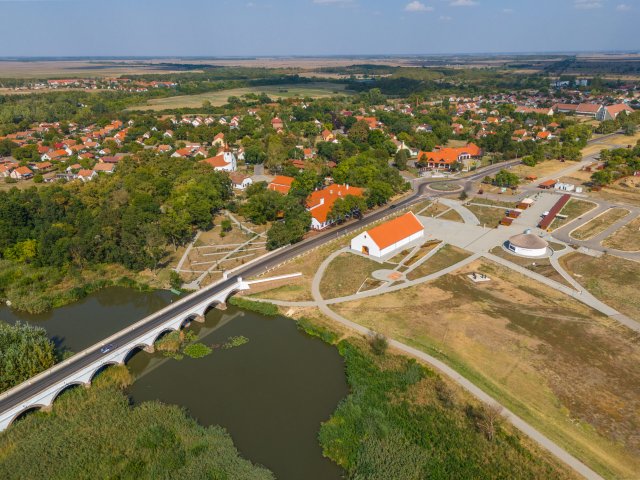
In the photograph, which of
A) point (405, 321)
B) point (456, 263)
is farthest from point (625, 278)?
point (405, 321)

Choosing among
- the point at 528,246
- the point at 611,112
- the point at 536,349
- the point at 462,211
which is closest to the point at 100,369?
the point at 536,349

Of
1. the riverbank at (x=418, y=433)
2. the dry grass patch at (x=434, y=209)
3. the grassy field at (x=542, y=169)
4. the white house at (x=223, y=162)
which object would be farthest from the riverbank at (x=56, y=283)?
the grassy field at (x=542, y=169)

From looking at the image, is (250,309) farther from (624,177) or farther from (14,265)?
(624,177)

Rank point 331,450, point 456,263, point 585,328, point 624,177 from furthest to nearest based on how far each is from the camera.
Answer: point 624,177 < point 456,263 < point 585,328 < point 331,450

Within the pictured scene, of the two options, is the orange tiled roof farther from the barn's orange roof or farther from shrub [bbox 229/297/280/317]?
shrub [bbox 229/297/280/317]

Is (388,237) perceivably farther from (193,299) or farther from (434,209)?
(193,299)

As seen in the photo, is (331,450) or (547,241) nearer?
(331,450)

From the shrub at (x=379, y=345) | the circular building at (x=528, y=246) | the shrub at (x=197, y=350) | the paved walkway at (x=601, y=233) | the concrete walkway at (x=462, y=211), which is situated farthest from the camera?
the concrete walkway at (x=462, y=211)

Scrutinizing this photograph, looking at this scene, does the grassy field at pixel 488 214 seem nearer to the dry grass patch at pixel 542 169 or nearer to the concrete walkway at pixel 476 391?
the dry grass patch at pixel 542 169
